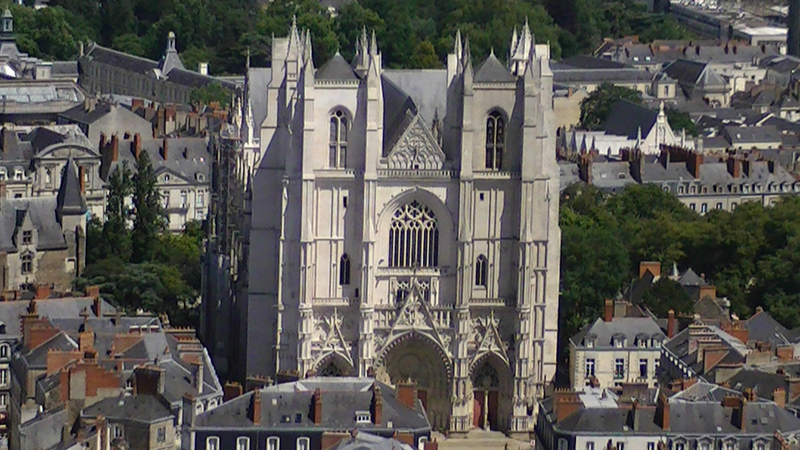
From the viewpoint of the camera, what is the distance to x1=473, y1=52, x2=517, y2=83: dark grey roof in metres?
95.6

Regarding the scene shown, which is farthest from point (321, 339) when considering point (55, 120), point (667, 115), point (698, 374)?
point (667, 115)

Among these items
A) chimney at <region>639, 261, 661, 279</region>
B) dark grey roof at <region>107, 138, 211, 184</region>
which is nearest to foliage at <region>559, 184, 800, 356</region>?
chimney at <region>639, 261, 661, 279</region>

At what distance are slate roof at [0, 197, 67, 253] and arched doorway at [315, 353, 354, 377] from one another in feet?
65.3

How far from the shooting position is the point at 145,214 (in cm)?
11506

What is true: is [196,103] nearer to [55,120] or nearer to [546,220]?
[55,120]

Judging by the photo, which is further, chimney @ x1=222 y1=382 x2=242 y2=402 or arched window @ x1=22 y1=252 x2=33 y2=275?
arched window @ x1=22 y1=252 x2=33 y2=275

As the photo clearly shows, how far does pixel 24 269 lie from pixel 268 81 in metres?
14.8

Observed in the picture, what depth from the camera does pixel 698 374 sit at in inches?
3590

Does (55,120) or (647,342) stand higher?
(55,120)

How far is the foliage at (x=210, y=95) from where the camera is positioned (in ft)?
525

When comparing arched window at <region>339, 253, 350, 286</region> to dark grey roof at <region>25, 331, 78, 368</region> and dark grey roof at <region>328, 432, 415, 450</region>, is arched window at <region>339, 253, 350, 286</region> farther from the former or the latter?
dark grey roof at <region>328, 432, 415, 450</region>

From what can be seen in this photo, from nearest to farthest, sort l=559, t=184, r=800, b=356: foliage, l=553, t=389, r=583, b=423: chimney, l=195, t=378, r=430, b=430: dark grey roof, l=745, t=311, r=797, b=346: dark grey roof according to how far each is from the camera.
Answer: l=195, t=378, r=430, b=430: dark grey roof, l=553, t=389, r=583, b=423: chimney, l=745, t=311, r=797, b=346: dark grey roof, l=559, t=184, r=800, b=356: foliage

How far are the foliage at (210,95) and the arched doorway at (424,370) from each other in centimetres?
6413

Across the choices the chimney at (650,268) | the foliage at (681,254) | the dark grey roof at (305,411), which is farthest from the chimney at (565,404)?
the chimney at (650,268)
